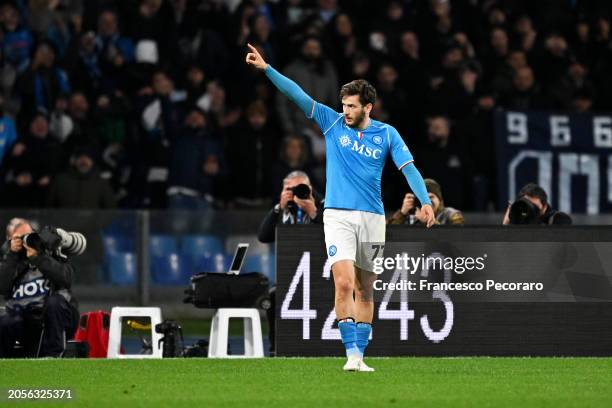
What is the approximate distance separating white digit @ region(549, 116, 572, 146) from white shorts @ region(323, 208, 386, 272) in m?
9.52

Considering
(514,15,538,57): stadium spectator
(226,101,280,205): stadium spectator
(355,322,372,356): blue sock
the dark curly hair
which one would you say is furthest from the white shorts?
(514,15,538,57): stadium spectator

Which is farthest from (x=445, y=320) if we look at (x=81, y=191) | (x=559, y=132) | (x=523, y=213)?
(x=559, y=132)

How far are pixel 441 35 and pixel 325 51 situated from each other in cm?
178

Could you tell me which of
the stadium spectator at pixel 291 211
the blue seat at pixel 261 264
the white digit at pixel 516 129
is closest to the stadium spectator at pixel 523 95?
the white digit at pixel 516 129

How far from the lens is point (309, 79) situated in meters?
20.2

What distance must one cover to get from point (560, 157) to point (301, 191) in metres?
7.23

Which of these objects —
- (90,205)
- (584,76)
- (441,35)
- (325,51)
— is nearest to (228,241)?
(90,205)

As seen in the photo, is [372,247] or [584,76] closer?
[372,247]

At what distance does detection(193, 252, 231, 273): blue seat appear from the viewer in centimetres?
1875

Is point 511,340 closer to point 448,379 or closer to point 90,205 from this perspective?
point 448,379

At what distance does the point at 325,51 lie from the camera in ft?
68.1

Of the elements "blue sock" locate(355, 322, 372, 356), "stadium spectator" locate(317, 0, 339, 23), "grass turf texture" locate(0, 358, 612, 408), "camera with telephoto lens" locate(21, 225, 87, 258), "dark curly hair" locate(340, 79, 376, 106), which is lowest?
"grass turf texture" locate(0, 358, 612, 408)

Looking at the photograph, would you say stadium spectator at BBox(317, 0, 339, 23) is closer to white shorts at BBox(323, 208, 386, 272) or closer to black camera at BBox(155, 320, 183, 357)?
black camera at BBox(155, 320, 183, 357)

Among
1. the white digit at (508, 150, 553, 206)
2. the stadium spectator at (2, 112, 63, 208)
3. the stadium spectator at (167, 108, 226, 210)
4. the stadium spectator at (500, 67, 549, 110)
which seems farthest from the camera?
the stadium spectator at (500, 67, 549, 110)
